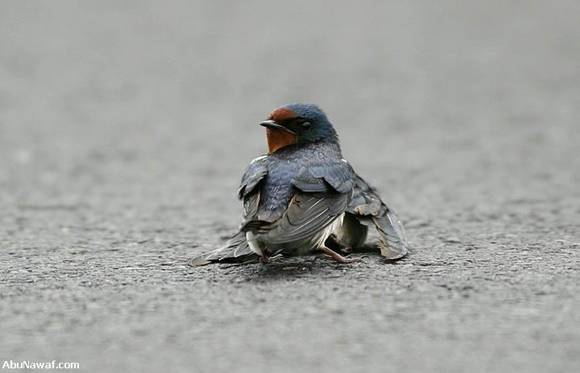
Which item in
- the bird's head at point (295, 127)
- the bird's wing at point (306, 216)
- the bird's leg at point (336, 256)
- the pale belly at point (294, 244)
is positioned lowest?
the bird's leg at point (336, 256)

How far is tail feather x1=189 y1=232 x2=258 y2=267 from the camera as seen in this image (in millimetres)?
4602

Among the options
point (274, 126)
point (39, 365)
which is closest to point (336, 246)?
point (274, 126)

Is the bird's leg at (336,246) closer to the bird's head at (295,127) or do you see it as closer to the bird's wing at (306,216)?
the bird's wing at (306,216)

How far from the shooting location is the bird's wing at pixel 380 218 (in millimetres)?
4809

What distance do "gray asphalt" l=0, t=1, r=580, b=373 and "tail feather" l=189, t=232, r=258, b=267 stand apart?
73mm

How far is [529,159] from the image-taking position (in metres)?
8.02

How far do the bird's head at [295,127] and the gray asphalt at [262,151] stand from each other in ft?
2.29

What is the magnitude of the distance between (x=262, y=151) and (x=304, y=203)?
426 centimetres

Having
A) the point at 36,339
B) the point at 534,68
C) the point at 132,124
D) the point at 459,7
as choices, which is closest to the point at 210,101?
the point at 132,124

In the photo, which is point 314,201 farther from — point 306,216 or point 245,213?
point 245,213

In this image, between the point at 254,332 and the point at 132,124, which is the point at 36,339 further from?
the point at 132,124

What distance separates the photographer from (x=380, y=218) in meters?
5.01

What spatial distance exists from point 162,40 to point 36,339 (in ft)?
30.7

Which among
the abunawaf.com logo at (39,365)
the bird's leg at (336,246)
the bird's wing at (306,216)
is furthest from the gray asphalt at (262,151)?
the bird's leg at (336,246)
